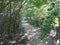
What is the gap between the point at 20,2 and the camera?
28.2 ft

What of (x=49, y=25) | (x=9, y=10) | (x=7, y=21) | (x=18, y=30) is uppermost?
(x=49, y=25)

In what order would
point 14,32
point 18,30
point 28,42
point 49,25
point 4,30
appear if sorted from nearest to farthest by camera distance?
point 49,25 → point 28,42 → point 4,30 → point 14,32 → point 18,30

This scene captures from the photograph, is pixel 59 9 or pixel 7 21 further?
pixel 7 21

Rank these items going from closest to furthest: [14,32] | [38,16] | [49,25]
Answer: [49,25], [14,32], [38,16]

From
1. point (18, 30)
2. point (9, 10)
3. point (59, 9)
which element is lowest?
point (18, 30)

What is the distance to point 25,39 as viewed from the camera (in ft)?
27.9

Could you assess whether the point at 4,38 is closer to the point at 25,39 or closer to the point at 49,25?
the point at 25,39

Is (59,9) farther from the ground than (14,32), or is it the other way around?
(59,9)

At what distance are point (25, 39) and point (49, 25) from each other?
5194 millimetres

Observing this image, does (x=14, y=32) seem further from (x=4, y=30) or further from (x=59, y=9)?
(x=59, y=9)

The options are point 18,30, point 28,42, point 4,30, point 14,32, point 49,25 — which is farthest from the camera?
point 18,30

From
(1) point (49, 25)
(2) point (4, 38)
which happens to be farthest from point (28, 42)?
(1) point (49, 25)

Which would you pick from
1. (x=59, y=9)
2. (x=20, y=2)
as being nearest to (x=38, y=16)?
(x=20, y=2)

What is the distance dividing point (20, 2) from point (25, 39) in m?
1.71
